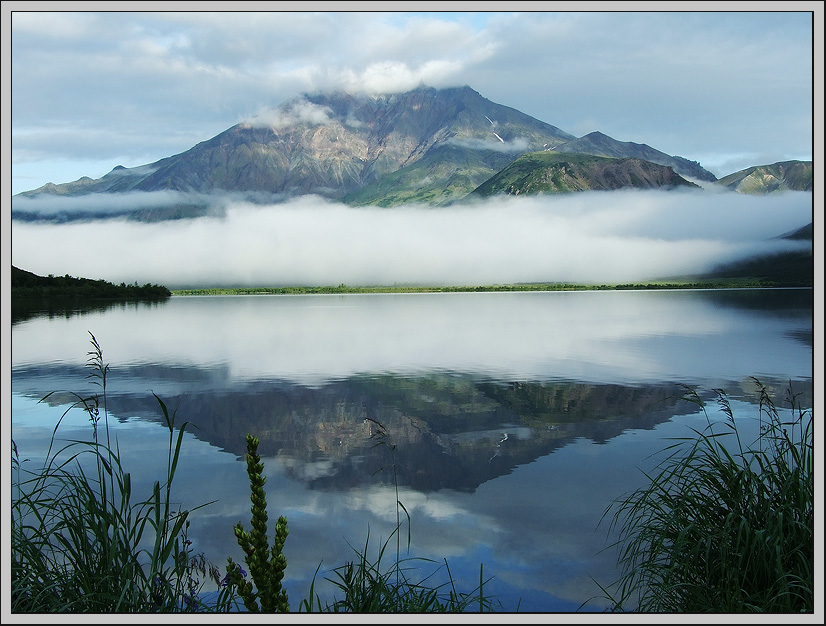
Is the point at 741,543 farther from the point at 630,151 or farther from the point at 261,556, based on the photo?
the point at 630,151

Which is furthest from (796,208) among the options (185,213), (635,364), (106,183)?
(185,213)

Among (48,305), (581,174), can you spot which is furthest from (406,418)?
(581,174)

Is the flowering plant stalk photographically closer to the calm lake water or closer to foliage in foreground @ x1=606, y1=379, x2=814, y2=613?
Answer: foliage in foreground @ x1=606, y1=379, x2=814, y2=613

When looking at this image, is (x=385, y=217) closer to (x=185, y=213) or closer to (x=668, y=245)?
(x=185, y=213)

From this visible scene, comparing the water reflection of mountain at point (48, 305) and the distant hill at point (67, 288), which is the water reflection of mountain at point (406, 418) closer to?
the water reflection of mountain at point (48, 305)

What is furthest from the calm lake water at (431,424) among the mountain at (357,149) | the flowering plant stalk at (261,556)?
the mountain at (357,149)

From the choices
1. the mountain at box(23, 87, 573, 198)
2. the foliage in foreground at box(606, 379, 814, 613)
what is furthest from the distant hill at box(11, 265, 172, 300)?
the foliage in foreground at box(606, 379, 814, 613)
